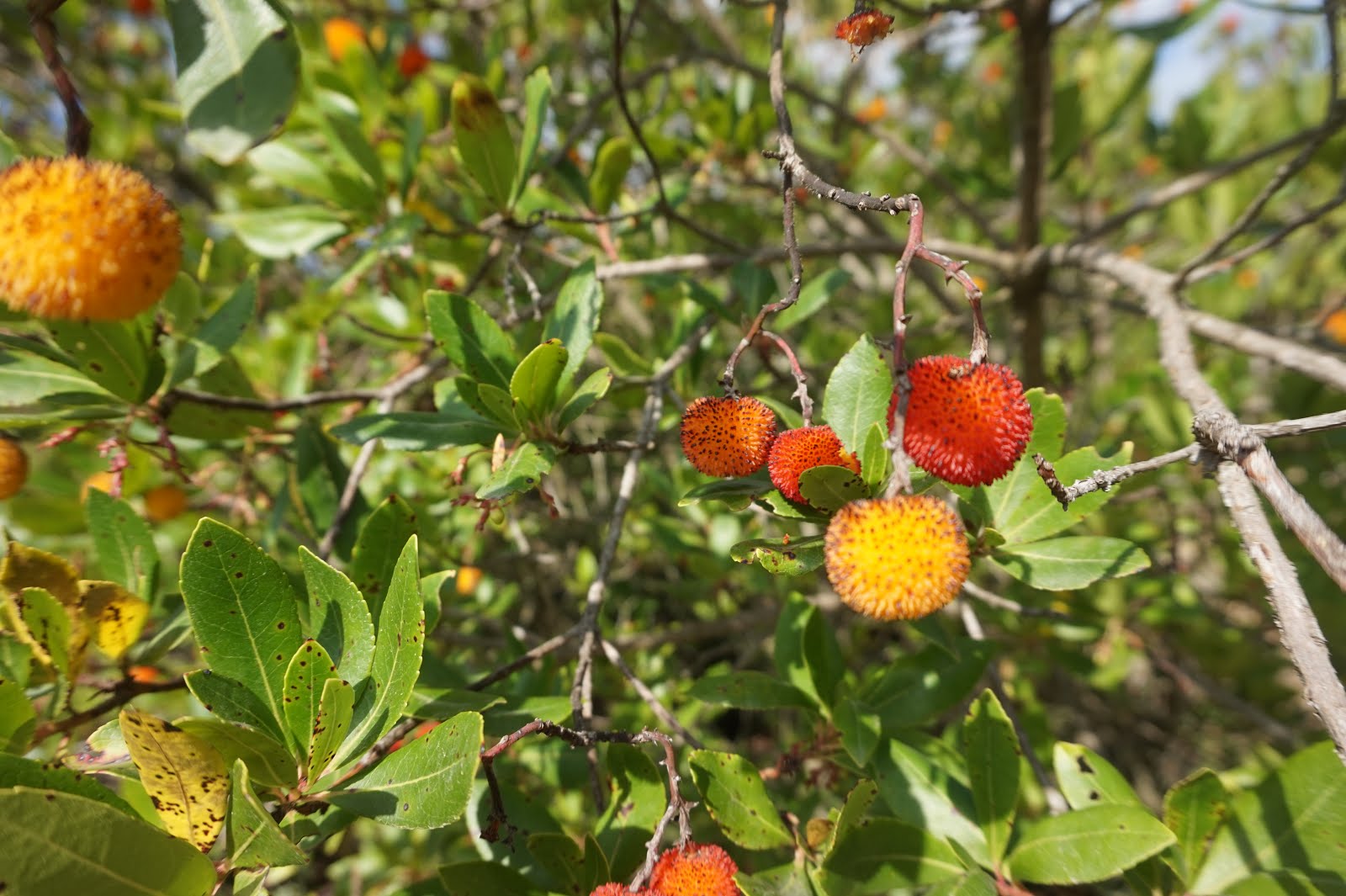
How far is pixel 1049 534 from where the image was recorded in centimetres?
107

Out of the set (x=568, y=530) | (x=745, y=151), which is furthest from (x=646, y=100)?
(x=568, y=530)

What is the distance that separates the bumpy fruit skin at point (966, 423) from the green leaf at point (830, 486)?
0.08m

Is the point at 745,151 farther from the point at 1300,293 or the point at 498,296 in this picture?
the point at 1300,293

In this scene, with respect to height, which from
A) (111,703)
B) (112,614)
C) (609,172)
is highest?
(609,172)

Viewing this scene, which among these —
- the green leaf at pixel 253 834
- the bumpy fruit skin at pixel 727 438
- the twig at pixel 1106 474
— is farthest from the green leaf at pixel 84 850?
the twig at pixel 1106 474

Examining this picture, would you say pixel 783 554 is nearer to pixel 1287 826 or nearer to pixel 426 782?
pixel 426 782

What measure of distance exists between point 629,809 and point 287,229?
141 cm

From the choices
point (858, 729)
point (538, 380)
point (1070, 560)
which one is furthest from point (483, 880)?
point (1070, 560)

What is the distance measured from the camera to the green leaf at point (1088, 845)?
36.7 inches

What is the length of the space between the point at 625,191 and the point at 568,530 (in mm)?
1012

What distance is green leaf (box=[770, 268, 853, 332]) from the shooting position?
4.54 feet

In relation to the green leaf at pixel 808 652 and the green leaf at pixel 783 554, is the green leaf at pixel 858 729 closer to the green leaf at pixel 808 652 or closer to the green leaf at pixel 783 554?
the green leaf at pixel 808 652

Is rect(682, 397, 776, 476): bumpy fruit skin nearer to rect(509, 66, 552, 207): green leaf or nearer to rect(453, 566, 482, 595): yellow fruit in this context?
rect(509, 66, 552, 207): green leaf

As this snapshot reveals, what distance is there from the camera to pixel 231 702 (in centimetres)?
93
